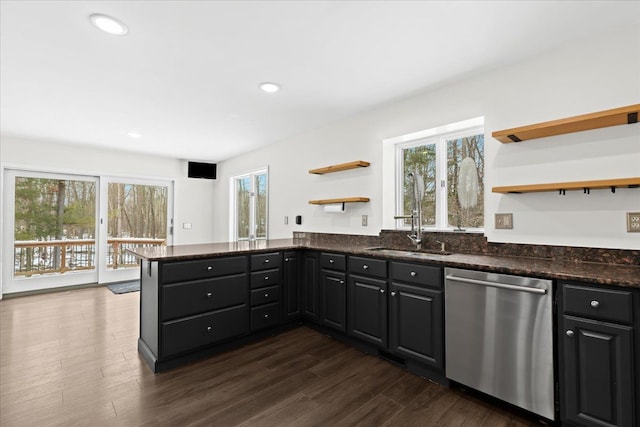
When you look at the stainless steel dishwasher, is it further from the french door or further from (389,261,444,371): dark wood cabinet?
the french door

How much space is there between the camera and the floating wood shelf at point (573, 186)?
5.87 feet

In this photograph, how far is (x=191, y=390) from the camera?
6.92 feet

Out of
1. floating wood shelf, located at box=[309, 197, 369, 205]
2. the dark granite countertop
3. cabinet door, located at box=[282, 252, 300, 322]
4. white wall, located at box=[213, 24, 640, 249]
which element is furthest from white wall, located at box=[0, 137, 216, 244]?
white wall, located at box=[213, 24, 640, 249]

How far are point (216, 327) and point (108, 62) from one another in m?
2.27

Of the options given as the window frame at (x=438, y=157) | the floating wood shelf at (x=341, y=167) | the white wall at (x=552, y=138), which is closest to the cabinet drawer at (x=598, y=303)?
the white wall at (x=552, y=138)

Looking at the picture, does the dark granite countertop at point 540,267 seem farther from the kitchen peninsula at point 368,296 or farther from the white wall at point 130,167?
the white wall at point 130,167

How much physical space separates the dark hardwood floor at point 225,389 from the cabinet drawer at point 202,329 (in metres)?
0.16

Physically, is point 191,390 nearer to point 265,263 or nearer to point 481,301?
point 265,263

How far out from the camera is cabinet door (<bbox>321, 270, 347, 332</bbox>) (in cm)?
288

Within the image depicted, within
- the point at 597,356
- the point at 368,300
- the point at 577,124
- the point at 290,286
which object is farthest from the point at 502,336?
→ the point at 290,286

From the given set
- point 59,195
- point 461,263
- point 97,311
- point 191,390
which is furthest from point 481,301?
point 59,195

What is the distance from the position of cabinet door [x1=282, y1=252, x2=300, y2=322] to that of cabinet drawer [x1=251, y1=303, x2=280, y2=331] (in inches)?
4.1

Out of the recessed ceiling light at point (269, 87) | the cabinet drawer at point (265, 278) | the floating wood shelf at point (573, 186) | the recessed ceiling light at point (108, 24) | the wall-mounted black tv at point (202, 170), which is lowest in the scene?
the cabinet drawer at point (265, 278)

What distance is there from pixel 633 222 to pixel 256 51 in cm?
270
